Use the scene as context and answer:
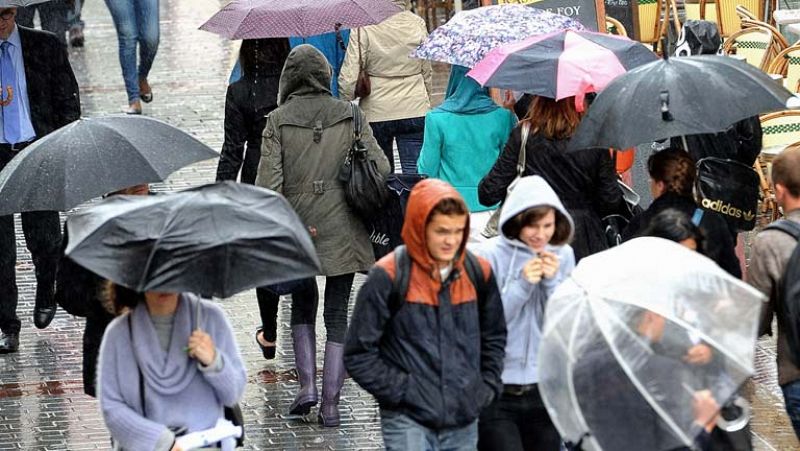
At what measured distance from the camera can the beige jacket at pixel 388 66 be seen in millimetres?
10195

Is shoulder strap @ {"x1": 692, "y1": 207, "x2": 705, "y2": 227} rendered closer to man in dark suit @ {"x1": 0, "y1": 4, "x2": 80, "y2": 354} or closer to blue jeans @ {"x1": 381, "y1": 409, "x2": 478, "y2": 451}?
blue jeans @ {"x1": 381, "y1": 409, "x2": 478, "y2": 451}

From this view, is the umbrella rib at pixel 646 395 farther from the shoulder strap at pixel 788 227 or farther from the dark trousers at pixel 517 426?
the shoulder strap at pixel 788 227

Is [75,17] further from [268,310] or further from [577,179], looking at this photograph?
[577,179]

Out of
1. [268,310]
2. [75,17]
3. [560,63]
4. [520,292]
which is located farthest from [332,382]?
[75,17]

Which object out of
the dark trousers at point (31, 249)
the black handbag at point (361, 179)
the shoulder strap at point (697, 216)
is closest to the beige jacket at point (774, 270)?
the shoulder strap at point (697, 216)

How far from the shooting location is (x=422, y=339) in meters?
5.61

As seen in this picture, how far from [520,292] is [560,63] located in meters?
1.87

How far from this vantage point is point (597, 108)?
688cm

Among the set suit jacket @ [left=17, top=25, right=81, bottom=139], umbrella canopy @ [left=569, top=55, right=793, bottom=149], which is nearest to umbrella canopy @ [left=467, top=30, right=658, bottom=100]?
umbrella canopy @ [left=569, top=55, right=793, bottom=149]

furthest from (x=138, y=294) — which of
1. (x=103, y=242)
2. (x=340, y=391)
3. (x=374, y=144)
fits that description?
→ (x=340, y=391)

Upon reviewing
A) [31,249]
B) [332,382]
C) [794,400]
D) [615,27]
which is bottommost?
[332,382]

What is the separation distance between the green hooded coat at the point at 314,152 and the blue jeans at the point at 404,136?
92.7 inches

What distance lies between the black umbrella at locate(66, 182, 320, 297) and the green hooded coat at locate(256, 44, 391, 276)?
7.71 ft

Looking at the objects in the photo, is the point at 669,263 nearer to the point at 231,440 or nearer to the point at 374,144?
the point at 231,440
